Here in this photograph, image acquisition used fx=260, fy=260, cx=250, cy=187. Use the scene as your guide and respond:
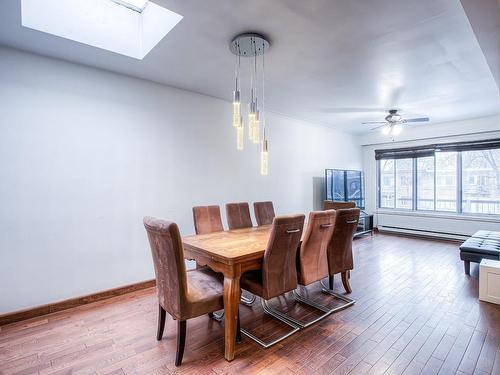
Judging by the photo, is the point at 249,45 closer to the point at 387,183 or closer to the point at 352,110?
the point at 352,110

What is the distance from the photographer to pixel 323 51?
105 inches

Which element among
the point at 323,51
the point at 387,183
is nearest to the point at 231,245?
the point at 323,51

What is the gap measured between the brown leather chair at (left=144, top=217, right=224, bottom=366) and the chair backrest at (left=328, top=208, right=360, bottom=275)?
4.33 feet

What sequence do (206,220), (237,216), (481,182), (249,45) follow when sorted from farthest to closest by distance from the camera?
(481,182) < (237,216) < (206,220) < (249,45)

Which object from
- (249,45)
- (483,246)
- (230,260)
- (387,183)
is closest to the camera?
(230,260)

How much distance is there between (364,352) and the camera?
203cm

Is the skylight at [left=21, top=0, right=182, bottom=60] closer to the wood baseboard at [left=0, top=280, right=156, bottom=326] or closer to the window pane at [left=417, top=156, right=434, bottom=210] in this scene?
the wood baseboard at [left=0, top=280, right=156, bottom=326]

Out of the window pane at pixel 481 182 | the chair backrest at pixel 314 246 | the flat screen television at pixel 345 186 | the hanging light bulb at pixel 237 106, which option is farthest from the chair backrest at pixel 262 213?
the window pane at pixel 481 182

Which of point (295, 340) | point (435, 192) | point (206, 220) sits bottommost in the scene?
point (295, 340)

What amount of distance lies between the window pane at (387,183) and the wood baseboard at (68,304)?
636cm

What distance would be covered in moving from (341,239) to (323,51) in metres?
1.98

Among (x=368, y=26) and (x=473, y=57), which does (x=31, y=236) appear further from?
(x=473, y=57)

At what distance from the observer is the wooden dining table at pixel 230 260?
1.97 metres

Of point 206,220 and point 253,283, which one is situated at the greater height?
point 206,220
